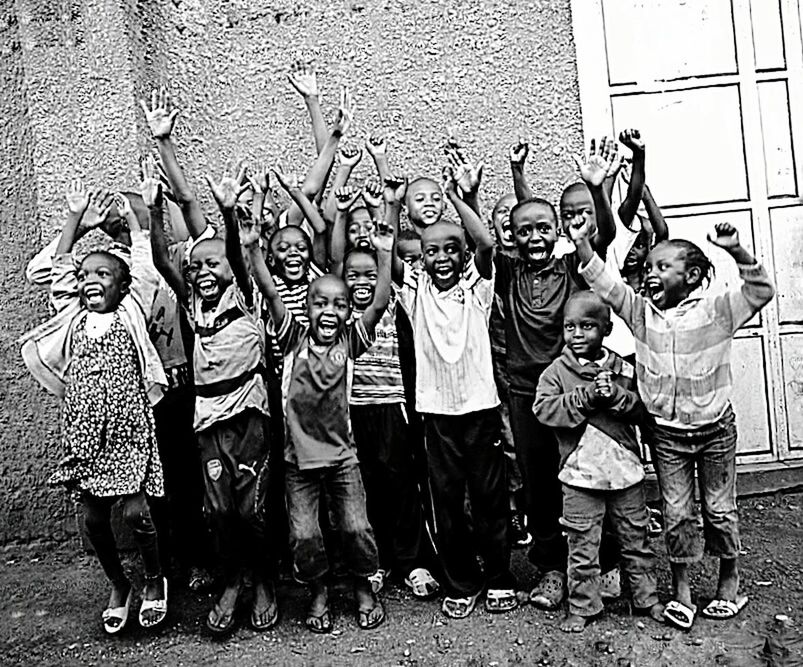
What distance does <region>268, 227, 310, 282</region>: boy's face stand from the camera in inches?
138

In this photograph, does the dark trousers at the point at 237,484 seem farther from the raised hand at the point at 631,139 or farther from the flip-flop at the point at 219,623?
the raised hand at the point at 631,139

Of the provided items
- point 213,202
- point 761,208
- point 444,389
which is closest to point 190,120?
point 213,202

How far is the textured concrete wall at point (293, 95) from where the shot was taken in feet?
14.3

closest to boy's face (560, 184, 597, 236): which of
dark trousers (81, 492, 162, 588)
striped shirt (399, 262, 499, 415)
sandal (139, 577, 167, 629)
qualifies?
striped shirt (399, 262, 499, 415)

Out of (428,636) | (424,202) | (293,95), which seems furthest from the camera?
(293,95)

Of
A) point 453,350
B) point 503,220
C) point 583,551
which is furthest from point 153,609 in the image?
point 503,220

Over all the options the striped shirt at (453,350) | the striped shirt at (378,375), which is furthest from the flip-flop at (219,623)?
the striped shirt at (453,350)

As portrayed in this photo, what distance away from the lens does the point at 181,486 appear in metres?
3.79

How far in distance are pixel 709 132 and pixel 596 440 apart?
1997 mm

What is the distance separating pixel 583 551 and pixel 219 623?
132 cm

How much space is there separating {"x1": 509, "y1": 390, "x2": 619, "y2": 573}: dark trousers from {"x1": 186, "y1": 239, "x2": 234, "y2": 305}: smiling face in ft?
3.87

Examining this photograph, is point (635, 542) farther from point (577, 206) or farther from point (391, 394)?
point (577, 206)

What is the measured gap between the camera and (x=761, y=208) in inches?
179

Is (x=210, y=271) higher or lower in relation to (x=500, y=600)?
higher
